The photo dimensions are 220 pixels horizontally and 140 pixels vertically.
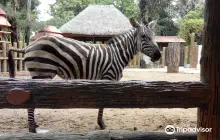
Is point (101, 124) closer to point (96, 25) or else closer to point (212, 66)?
point (212, 66)

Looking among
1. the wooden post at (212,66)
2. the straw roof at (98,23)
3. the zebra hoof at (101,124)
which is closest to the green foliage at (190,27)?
the straw roof at (98,23)

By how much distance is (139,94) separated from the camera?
2.01m

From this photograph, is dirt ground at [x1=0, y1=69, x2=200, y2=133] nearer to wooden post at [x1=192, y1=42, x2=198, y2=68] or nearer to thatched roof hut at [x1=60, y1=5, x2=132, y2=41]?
wooden post at [x1=192, y1=42, x2=198, y2=68]

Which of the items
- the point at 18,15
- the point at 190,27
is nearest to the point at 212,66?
the point at 18,15

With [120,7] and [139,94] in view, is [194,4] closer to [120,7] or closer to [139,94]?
[120,7]

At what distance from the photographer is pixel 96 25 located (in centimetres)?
2070

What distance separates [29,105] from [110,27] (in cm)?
1908

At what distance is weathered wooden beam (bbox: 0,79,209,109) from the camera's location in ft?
6.20

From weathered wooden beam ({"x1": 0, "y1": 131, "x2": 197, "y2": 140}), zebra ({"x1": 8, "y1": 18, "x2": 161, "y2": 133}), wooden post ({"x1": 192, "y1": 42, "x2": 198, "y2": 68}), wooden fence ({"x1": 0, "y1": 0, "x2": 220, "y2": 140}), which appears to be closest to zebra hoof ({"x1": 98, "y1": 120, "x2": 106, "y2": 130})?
zebra ({"x1": 8, "y1": 18, "x2": 161, "y2": 133})

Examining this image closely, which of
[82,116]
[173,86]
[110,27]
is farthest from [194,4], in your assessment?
[173,86]

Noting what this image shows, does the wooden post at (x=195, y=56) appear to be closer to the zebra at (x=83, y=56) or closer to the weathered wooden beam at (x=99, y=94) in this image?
the zebra at (x=83, y=56)

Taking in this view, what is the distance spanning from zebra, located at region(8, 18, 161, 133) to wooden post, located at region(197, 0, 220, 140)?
7.88ft

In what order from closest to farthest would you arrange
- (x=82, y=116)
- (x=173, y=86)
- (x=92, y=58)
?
(x=173, y=86) → (x=92, y=58) → (x=82, y=116)

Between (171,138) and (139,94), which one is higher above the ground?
(139,94)
